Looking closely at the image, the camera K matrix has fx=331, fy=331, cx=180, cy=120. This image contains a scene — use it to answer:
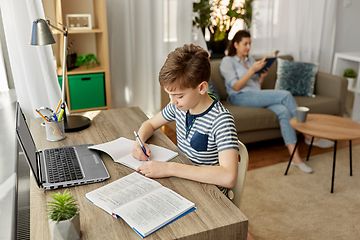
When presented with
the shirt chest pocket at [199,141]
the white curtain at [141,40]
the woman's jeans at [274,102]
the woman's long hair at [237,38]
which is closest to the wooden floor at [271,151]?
the woman's jeans at [274,102]

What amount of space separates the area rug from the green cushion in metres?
0.78

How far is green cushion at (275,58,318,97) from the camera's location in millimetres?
3279

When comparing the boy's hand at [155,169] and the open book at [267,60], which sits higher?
the open book at [267,60]

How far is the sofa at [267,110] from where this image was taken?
282 cm

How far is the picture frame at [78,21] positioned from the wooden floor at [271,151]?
1289mm

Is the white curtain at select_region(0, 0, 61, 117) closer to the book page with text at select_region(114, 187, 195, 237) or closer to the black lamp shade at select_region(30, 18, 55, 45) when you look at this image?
the black lamp shade at select_region(30, 18, 55, 45)

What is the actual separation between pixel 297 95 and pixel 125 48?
1766 mm

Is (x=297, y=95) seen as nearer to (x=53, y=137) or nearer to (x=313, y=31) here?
(x=313, y=31)

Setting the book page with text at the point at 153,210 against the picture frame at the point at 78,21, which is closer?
the book page with text at the point at 153,210

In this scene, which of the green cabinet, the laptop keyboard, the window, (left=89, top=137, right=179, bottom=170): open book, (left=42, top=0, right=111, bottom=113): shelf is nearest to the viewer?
the laptop keyboard

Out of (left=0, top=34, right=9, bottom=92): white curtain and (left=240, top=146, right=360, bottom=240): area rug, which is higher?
(left=0, top=34, right=9, bottom=92): white curtain

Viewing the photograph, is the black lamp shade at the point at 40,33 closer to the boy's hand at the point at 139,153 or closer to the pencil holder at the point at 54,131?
the pencil holder at the point at 54,131

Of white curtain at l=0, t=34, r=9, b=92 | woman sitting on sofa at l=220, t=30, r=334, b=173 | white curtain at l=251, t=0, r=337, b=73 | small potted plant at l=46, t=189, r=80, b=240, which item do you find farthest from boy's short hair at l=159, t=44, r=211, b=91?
white curtain at l=251, t=0, r=337, b=73

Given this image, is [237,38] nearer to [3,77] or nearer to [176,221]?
[3,77]
